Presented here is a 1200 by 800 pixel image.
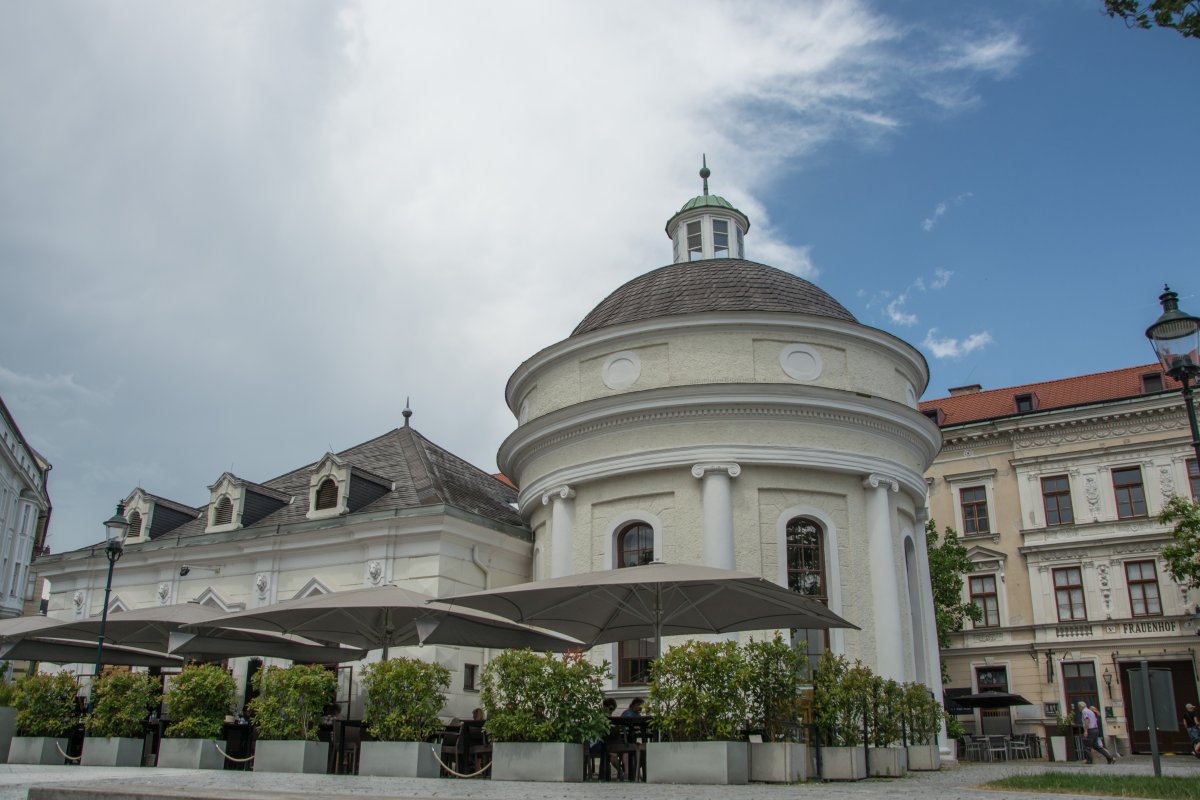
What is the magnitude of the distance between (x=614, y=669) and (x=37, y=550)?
79.0 metres

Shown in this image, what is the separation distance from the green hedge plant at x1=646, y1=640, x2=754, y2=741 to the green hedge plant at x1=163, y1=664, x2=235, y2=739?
8.00 m

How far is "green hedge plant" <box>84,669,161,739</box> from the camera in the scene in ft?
59.8

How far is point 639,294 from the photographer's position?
85.4 feet

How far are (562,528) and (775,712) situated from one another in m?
9.74

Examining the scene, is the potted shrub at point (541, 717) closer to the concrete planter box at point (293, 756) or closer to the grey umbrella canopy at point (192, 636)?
the concrete planter box at point (293, 756)

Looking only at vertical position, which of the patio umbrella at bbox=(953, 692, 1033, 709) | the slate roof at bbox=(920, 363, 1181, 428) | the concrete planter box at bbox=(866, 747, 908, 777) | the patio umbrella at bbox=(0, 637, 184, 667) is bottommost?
the concrete planter box at bbox=(866, 747, 908, 777)

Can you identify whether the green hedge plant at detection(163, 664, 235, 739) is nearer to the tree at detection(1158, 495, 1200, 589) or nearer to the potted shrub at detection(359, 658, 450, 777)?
the potted shrub at detection(359, 658, 450, 777)

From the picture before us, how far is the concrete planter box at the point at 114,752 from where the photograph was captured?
1795 centimetres

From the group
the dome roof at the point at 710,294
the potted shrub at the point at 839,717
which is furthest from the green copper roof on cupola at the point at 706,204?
the potted shrub at the point at 839,717

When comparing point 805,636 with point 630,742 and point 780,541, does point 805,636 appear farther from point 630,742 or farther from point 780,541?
point 630,742

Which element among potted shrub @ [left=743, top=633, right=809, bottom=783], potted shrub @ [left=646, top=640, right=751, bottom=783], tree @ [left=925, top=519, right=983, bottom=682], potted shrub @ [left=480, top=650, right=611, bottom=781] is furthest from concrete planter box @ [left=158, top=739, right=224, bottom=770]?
tree @ [left=925, top=519, right=983, bottom=682]

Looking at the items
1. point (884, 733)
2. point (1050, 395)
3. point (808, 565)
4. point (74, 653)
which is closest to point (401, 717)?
point (884, 733)

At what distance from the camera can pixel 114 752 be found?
18.0 metres

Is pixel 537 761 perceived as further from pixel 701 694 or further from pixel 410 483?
pixel 410 483
